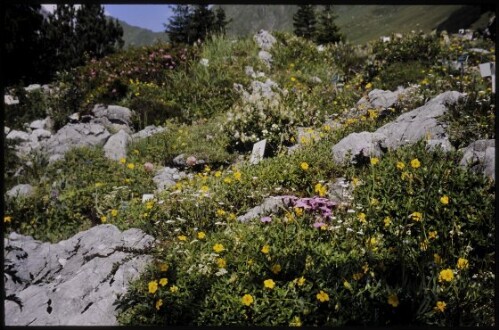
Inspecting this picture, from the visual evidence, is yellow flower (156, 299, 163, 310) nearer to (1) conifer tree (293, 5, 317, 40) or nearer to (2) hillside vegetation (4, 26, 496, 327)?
(2) hillside vegetation (4, 26, 496, 327)

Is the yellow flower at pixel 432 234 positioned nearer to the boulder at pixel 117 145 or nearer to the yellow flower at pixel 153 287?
the yellow flower at pixel 153 287

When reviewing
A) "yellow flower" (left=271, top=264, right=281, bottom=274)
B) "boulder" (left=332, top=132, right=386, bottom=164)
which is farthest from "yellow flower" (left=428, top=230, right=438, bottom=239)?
"boulder" (left=332, top=132, right=386, bottom=164)

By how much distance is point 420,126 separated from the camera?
5.77 metres

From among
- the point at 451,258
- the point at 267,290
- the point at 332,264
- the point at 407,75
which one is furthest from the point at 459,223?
the point at 407,75

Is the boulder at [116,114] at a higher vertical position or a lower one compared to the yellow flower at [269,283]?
higher

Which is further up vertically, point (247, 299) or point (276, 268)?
point (276, 268)

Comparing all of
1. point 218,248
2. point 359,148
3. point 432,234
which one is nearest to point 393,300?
point 432,234

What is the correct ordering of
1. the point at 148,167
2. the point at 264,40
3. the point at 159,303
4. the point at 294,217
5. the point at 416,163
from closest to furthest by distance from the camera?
the point at 159,303, the point at 294,217, the point at 416,163, the point at 148,167, the point at 264,40

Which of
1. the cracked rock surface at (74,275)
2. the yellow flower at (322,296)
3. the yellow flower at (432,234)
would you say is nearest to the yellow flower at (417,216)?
the yellow flower at (432,234)

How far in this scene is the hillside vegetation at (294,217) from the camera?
323 centimetres

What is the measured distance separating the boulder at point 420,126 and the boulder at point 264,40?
8.90 m

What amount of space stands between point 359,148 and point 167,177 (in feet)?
10.1

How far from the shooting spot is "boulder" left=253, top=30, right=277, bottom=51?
47.8ft

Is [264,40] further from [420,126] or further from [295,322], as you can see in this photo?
[295,322]
